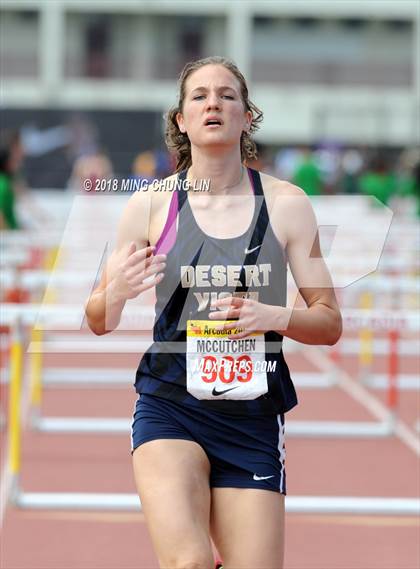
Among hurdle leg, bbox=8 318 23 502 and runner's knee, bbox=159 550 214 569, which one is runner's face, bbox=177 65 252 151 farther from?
hurdle leg, bbox=8 318 23 502

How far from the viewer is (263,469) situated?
11.1 ft

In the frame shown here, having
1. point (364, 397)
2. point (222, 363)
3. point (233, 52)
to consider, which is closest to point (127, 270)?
point (222, 363)

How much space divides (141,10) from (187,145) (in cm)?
4574

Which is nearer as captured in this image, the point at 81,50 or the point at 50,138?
the point at 50,138

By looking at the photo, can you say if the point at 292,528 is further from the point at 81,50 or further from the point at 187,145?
the point at 81,50

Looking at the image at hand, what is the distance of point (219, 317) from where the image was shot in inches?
128

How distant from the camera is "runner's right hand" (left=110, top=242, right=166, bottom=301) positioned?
328 cm

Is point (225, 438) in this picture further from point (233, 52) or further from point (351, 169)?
point (233, 52)

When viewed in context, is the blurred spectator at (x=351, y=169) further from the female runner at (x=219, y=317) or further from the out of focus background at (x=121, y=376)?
the female runner at (x=219, y=317)

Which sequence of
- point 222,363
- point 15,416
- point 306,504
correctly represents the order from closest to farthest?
point 222,363, point 306,504, point 15,416

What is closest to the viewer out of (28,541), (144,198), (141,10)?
(144,198)

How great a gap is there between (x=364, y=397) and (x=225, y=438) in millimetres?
6095

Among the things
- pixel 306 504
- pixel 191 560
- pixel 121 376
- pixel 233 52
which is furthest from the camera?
pixel 233 52

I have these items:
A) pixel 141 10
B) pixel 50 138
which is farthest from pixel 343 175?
pixel 141 10
